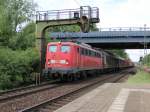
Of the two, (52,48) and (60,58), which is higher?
(52,48)

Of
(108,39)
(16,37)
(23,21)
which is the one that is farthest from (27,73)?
(108,39)

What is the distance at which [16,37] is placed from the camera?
3491cm

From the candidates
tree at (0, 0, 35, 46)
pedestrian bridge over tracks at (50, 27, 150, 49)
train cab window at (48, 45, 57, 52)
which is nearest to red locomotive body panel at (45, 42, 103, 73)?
train cab window at (48, 45, 57, 52)

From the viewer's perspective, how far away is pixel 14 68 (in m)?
25.9

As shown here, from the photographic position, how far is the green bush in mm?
24266

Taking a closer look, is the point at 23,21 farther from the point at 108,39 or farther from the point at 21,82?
the point at 108,39

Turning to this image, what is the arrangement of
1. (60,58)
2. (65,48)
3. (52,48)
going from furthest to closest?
(52,48), (65,48), (60,58)

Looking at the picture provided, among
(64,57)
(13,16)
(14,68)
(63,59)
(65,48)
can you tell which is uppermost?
(13,16)

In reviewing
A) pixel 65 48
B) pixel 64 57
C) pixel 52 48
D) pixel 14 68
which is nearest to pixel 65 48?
pixel 65 48

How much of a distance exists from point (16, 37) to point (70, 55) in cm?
919

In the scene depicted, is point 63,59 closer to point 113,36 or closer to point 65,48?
point 65,48

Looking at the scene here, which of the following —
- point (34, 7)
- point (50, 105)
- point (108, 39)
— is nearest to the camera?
point (50, 105)

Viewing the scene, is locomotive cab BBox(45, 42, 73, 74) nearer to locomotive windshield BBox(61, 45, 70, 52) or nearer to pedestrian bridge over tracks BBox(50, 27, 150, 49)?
locomotive windshield BBox(61, 45, 70, 52)

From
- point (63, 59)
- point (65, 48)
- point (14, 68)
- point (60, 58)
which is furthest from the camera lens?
point (65, 48)
